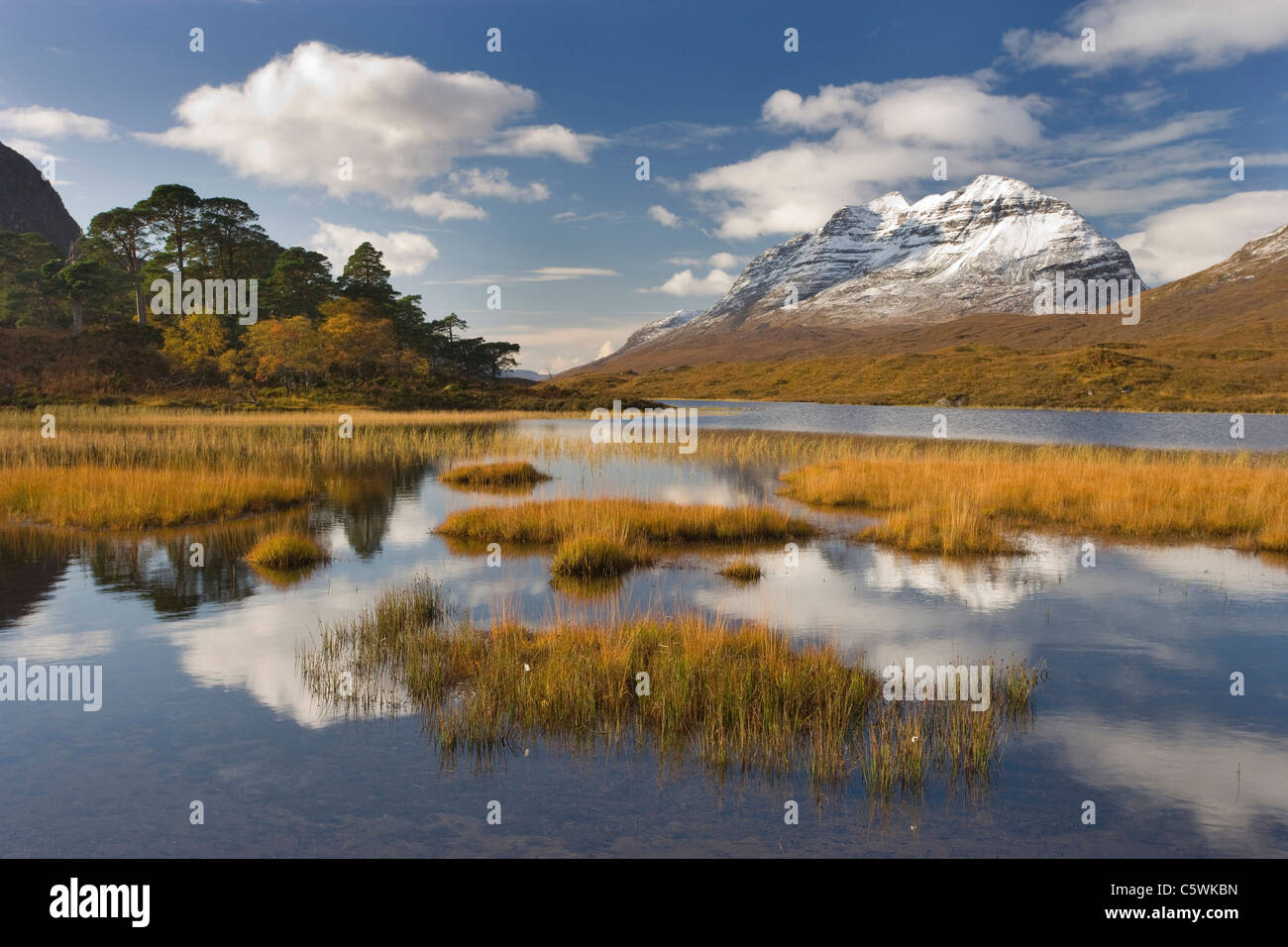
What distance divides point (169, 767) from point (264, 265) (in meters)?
110

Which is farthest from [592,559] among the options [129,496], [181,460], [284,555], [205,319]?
[205,319]

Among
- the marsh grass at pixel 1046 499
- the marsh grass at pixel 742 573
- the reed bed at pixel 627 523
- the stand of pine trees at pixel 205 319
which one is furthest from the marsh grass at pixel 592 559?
the stand of pine trees at pixel 205 319

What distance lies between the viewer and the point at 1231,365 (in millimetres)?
122062

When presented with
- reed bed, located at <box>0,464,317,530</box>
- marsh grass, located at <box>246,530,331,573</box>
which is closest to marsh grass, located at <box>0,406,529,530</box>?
reed bed, located at <box>0,464,317,530</box>

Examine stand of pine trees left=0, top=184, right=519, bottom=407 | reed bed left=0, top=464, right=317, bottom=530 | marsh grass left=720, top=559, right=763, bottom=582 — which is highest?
stand of pine trees left=0, top=184, right=519, bottom=407

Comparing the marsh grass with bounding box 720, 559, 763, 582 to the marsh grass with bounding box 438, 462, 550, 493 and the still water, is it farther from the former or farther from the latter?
the marsh grass with bounding box 438, 462, 550, 493

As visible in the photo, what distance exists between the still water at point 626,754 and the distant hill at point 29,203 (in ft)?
632

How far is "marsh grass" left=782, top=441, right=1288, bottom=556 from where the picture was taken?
22.0 metres

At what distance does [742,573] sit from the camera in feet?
58.4

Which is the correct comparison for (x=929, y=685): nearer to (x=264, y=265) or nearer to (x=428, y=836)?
(x=428, y=836)

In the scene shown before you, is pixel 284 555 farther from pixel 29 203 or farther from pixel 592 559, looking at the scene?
pixel 29 203

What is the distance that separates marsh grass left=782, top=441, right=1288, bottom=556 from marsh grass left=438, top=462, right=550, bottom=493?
11043 millimetres

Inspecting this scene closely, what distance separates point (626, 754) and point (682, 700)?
1151mm
